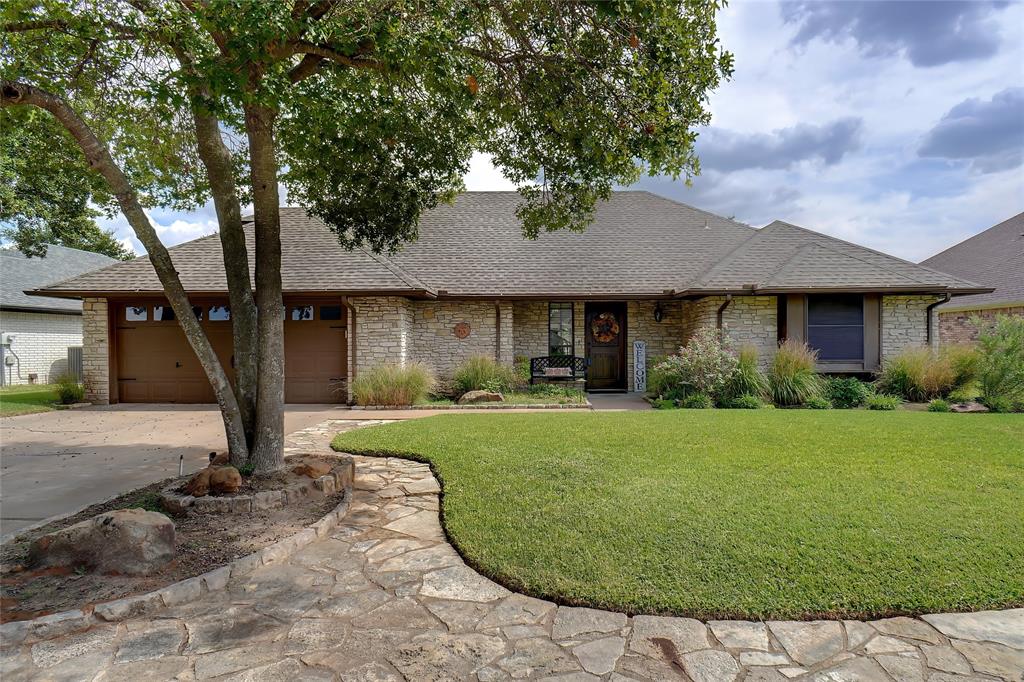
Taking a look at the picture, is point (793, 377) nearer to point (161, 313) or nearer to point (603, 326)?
point (603, 326)

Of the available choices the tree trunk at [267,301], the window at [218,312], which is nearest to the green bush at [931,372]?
the tree trunk at [267,301]

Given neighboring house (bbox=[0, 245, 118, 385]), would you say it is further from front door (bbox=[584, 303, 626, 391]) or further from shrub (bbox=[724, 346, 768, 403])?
shrub (bbox=[724, 346, 768, 403])

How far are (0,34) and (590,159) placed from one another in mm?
5584

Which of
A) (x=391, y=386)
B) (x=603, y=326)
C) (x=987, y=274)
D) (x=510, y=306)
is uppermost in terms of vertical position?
(x=987, y=274)

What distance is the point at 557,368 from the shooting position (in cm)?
1367

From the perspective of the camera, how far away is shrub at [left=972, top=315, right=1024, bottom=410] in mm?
10250

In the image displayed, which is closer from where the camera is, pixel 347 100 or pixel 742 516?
pixel 742 516

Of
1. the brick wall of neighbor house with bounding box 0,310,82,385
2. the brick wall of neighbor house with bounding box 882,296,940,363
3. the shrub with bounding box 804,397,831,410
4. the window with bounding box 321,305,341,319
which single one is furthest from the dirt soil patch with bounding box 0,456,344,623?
the brick wall of neighbor house with bounding box 0,310,82,385

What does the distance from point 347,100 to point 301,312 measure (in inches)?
327

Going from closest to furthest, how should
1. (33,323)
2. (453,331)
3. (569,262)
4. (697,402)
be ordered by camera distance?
(697,402) → (453,331) → (569,262) → (33,323)

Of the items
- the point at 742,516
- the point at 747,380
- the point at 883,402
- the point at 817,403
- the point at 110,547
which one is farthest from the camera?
the point at 747,380

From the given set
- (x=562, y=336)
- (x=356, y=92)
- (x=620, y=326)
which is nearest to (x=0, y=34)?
(x=356, y=92)

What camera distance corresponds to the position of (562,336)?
14375 mm

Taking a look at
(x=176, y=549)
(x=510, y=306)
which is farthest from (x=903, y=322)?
(x=176, y=549)
